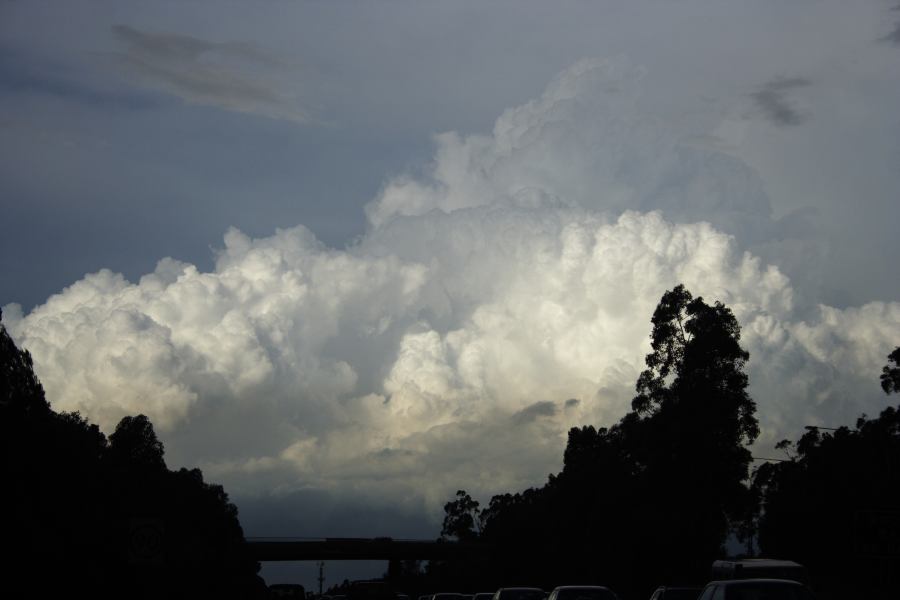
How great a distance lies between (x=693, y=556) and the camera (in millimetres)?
72062

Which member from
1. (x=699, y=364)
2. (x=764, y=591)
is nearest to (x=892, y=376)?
(x=699, y=364)

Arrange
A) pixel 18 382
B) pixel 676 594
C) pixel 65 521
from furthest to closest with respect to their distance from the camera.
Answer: pixel 18 382, pixel 65 521, pixel 676 594

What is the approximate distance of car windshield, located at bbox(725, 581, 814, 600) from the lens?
18469mm

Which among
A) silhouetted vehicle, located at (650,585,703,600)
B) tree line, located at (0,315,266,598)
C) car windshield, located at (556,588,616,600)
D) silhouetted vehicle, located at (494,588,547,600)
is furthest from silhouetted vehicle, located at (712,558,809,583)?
tree line, located at (0,315,266,598)

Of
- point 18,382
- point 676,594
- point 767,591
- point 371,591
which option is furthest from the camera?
point 371,591

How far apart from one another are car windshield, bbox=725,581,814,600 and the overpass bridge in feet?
339

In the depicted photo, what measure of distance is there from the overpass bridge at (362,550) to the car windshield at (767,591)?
103 meters

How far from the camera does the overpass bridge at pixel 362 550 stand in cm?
11944

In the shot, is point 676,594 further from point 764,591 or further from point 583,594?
point 764,591

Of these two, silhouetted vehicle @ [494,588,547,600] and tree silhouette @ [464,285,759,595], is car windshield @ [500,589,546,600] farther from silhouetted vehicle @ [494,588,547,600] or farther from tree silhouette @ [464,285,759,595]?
tree silhouette @ [464,285,759,595]

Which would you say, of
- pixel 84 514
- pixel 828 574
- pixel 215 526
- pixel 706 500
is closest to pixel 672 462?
pixel 706 500

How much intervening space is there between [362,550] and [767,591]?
356 feet

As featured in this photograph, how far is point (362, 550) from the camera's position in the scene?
12394 cm

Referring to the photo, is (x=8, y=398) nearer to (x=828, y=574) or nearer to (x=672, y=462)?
(x=672, y=462)
